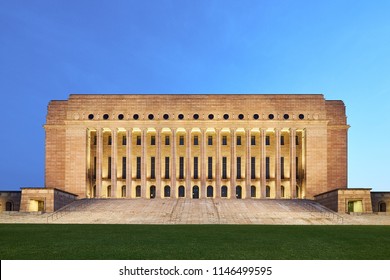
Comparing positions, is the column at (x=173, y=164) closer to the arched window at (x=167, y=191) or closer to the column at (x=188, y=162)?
the column at (x=188, y=162)

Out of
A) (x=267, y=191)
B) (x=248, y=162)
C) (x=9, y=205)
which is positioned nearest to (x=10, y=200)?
(x=9, y=205)

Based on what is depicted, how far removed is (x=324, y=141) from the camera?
6988 centimetres

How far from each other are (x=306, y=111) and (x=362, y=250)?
5176cm

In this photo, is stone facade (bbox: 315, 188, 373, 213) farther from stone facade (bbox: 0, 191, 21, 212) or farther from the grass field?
stone facade (bbox: 0, 191, 21, 212)

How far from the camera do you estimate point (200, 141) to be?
72.3m

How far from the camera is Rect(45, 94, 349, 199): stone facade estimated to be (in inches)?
2741

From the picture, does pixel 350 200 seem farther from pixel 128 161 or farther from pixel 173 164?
pixel 128 161

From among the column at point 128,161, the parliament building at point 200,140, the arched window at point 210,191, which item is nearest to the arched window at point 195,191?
the arched window at point 210,191

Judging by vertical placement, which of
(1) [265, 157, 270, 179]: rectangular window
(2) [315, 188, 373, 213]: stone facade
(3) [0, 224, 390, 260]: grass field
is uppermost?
(1) [265, 157, 270, 179]: rectangular window

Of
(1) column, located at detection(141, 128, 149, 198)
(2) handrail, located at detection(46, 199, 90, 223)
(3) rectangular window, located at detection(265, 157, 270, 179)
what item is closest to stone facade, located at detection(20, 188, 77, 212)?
(2) handrail, located at detection(46, 199, 90, 223)

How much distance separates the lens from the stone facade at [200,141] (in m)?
69.6
